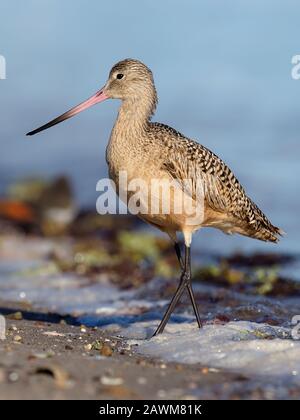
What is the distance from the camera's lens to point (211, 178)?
782cm

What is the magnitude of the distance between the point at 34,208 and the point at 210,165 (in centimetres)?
894

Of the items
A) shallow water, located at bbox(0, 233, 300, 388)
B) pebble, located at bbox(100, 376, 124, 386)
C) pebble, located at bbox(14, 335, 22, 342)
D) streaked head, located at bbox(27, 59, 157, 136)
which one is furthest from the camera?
streaked head, located at bbox(27, 59, 157, 136)

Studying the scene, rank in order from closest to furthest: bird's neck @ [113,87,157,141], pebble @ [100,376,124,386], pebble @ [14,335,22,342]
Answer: pebble @ [100,376,124,386], pebble @ [14,335,22,342], bird's neck @ [113,87,157,141]

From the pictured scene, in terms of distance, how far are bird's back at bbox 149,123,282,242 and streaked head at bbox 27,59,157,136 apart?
0.29 m

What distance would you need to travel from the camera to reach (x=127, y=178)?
24.2 feet

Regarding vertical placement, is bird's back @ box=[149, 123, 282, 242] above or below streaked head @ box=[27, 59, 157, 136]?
below

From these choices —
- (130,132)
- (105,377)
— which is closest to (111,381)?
(105,377)

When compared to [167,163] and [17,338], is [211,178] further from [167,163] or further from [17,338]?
[17,338]

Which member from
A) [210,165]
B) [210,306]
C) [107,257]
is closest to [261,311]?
[210,306]

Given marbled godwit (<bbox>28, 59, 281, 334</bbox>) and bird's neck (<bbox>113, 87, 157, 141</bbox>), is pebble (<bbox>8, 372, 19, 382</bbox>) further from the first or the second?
bird's neck (<bbox>113, 87, 157, 141</bbox>)

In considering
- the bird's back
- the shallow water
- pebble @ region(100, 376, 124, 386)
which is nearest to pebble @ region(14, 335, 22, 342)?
the shallow water

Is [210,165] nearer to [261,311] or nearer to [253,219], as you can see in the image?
[253,219]

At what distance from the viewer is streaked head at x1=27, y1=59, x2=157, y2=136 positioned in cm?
809
